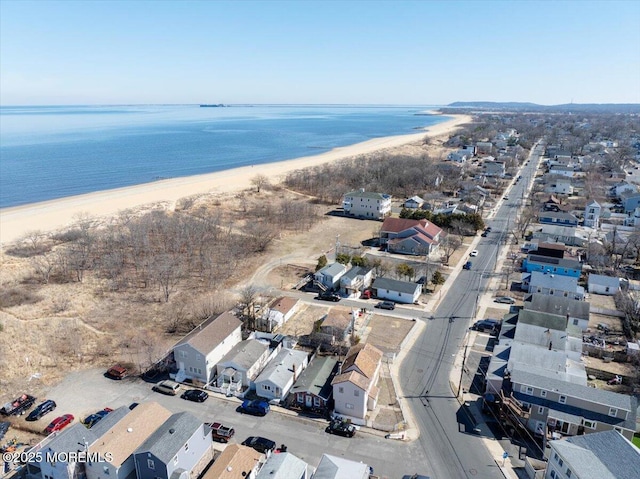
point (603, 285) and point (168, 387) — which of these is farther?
Result: point (603, 285)

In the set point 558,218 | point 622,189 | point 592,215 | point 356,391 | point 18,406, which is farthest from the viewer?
point 622,189

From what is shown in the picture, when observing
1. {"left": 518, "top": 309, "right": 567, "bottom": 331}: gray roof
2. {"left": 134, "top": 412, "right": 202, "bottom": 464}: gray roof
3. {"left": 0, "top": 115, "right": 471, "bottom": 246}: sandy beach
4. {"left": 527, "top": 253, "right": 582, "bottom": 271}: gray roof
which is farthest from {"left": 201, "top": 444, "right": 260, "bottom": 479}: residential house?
{"left": 0, "top": 115, "right": 471, "bottom": 246}: sandy beach

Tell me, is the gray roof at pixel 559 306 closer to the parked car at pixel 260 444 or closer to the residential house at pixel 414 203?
the parked car at pixel 260 444

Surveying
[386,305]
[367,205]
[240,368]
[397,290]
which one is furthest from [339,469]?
[367,205]

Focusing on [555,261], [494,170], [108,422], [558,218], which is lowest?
[108,422]

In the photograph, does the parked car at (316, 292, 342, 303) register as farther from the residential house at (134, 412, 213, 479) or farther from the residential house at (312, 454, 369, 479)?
the residential house at (312, 454, 369, 479)

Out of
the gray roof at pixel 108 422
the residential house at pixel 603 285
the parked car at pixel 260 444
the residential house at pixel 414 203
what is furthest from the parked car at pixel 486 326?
the residential house at pixel 414 203

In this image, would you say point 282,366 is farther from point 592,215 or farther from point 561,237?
point 592,215
